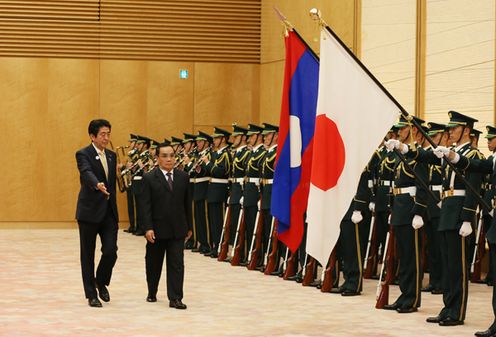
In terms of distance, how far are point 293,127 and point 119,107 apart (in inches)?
400

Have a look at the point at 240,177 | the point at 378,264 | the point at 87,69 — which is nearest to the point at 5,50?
the point at 87,69

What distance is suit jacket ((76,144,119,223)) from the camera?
829 cm

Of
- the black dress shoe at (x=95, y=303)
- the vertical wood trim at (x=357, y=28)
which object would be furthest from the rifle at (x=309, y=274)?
the vertical wood trim at (x=357, y=28)

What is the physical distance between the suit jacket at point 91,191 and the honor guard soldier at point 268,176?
9.52ft

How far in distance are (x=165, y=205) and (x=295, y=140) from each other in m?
1.26

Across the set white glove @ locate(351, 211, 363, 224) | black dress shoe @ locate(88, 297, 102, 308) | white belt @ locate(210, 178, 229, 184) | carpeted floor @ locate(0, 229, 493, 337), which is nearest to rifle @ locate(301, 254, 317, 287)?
carpeted floor @ locate(0, 229, 493, 337)

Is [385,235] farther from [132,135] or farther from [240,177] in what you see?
[132,135]

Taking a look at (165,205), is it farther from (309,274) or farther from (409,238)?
(309,274)

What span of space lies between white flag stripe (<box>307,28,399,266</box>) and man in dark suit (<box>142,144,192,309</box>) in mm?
1730

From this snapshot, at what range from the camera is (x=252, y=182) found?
38.4ft

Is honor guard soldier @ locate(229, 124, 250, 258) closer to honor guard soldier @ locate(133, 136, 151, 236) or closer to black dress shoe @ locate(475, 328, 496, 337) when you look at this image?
honor guard soldier @ locate(133, 136, 151, 236)

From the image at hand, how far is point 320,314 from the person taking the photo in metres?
8.10

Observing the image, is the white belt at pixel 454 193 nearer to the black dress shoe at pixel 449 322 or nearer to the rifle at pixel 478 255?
the black dress shoe at pixel 449 322

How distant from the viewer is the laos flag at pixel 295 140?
8062mm
